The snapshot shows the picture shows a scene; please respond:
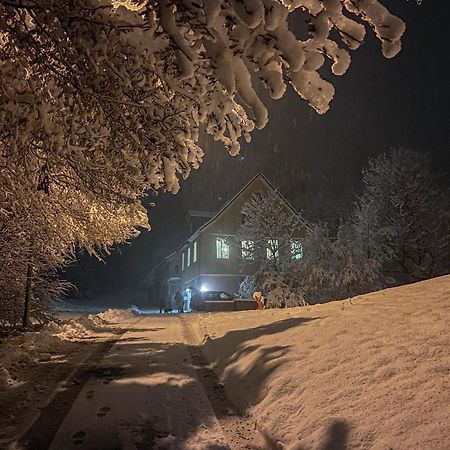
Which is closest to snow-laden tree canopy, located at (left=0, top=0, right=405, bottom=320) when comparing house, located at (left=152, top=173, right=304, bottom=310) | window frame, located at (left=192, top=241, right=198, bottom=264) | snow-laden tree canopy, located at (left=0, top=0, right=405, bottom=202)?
snow-laden tree canopy, located at (left=0, top=0, right=405, bottom=202)

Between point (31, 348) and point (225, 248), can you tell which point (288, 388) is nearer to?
point (31, 348)

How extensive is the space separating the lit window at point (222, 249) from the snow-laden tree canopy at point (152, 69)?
31.2 m

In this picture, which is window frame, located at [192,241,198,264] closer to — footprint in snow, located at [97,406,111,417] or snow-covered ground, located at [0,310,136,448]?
snow-covered ground, located at [0,310,136,448]

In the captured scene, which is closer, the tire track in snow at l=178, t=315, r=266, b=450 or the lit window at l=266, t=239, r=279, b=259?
the tire track in snow at l=178, t=315, r=266, b=450

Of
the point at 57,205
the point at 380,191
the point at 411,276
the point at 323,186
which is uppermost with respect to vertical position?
the point at 323,186

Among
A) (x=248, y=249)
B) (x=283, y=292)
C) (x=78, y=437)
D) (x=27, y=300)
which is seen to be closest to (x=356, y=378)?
(x=78, y=437)

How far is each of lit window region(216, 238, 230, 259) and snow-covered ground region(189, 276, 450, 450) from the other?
29.3m

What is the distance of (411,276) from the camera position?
3155cm

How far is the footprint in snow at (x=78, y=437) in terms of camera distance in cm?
403

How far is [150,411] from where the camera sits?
16.3 ft

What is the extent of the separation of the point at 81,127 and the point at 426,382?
437 cm

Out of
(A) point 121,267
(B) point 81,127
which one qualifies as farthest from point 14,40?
(A) point 121,267

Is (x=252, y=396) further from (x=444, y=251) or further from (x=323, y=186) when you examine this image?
(x=323, y=186)

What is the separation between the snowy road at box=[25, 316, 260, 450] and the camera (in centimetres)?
411
